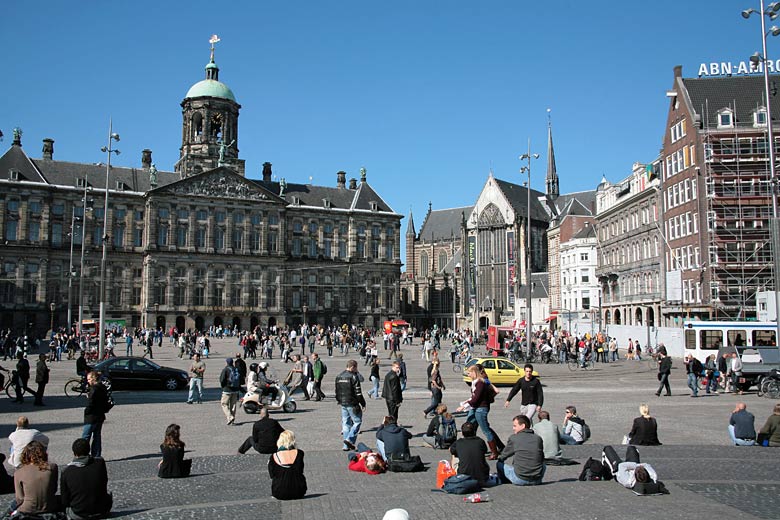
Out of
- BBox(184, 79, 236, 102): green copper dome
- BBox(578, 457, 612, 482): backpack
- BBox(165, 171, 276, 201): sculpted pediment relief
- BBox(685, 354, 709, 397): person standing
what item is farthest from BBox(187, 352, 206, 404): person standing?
BBox(184, 79, 236, 102): green copper dome

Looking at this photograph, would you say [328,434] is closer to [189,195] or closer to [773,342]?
[773,342]

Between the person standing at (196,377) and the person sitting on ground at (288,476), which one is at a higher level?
the person standing at (196,377)

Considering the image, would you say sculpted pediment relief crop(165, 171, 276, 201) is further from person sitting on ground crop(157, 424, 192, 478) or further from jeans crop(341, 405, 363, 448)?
person sitting on ground crop(157, 424, 192, 478)

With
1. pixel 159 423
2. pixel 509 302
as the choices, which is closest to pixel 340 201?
pixel 509 302

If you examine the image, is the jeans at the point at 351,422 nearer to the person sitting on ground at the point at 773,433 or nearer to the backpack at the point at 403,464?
the backpack at the point at 403,464

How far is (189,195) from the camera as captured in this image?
3206 inches

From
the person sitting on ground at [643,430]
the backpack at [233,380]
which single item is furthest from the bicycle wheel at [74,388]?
the person sitting on ground at [643,430]

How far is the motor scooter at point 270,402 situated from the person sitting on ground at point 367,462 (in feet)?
23.4

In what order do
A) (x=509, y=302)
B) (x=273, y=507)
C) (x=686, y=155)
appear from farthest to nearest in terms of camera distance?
(x=509, y=302), (x=686, y=155), (x=273, y=507)

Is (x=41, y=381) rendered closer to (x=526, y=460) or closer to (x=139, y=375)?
(x=139, y=375)

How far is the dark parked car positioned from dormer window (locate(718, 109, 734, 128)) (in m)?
38.9

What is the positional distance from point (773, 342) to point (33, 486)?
Result: 111 feet

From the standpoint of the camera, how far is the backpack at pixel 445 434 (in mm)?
13836

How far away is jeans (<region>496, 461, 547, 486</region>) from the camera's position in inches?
418
